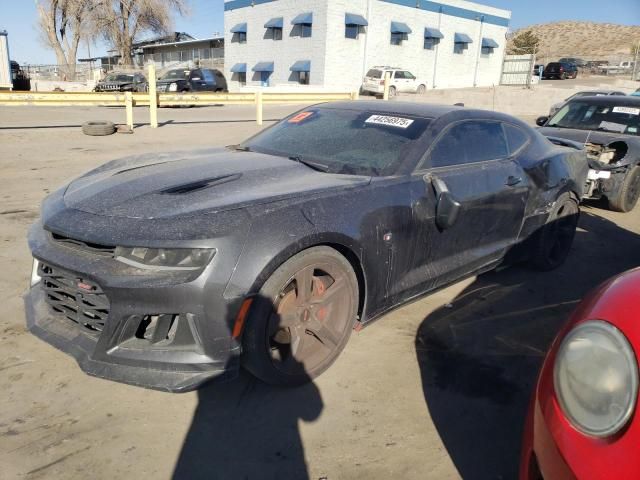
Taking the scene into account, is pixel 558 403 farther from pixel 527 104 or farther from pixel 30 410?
pixel 527 104

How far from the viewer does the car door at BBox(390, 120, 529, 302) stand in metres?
3.31

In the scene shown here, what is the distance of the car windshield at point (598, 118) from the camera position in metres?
7.54

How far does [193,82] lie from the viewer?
2425 centimetres

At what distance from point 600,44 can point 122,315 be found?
106 m

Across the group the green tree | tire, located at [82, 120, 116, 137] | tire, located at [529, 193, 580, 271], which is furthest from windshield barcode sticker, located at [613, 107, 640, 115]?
the green tree

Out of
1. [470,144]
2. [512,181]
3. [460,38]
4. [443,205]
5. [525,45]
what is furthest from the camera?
[525,45]

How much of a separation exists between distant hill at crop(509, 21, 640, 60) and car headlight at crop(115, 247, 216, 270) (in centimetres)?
9182

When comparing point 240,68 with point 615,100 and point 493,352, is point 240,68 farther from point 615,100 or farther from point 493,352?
point 493,352

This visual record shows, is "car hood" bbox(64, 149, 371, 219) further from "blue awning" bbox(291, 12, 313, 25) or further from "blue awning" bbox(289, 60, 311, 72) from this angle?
"blue awning" bbox(289, 60, 311, 72)

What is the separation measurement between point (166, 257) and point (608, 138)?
6.87 meters

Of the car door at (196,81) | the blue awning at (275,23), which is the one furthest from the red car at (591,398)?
the blue awning at (275,23)

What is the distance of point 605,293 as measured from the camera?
1776 millimetres

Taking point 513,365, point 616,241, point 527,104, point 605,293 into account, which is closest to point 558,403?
point 605,293

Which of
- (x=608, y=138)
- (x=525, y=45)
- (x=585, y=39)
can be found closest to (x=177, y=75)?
(x=608, y=138)
